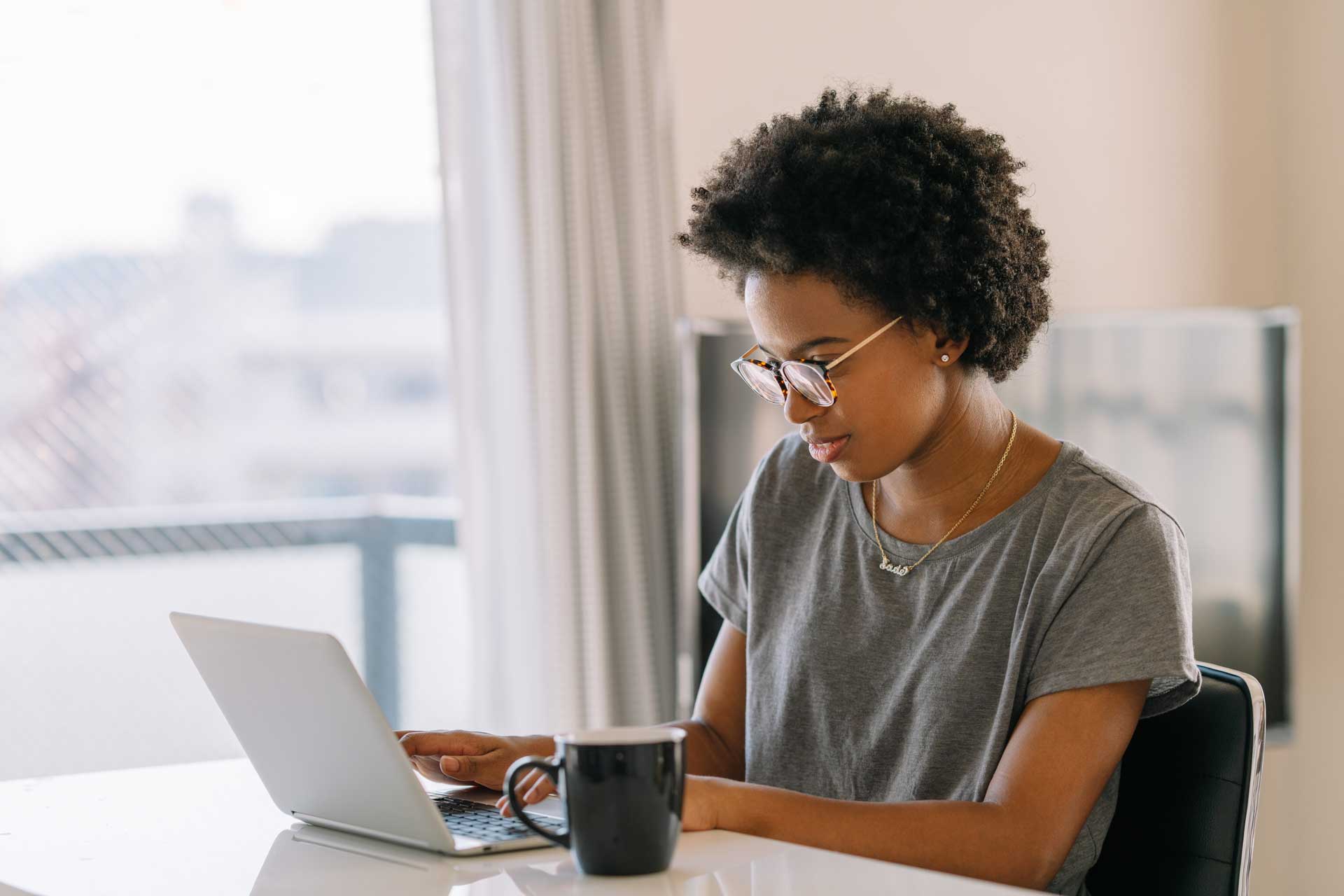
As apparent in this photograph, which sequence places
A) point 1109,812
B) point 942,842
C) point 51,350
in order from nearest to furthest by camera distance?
1. point 942,842
2. point 1109,812
3. point 51,350

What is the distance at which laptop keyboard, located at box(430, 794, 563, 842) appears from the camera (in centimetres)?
98

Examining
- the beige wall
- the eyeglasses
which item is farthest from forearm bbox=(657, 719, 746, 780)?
the beige wall

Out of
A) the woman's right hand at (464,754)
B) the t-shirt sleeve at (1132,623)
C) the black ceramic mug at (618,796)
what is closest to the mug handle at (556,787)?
the black ceramic mug at (618,796)

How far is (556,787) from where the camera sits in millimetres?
884

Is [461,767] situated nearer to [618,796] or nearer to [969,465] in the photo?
[618,796]

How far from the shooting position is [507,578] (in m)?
2.54

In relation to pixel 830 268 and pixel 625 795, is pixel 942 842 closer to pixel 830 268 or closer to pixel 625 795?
pixel 625 795

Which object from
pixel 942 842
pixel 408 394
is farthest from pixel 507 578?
pixel 942 842

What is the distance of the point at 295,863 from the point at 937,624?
66 cm

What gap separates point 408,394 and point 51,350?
67 cm

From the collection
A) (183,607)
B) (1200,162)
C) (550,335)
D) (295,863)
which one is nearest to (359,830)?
(295,863)

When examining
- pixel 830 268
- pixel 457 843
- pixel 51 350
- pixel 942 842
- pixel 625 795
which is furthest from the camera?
pixel 51 350

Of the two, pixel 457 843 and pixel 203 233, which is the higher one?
pixel 203 233

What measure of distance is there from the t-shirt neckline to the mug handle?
596mm
